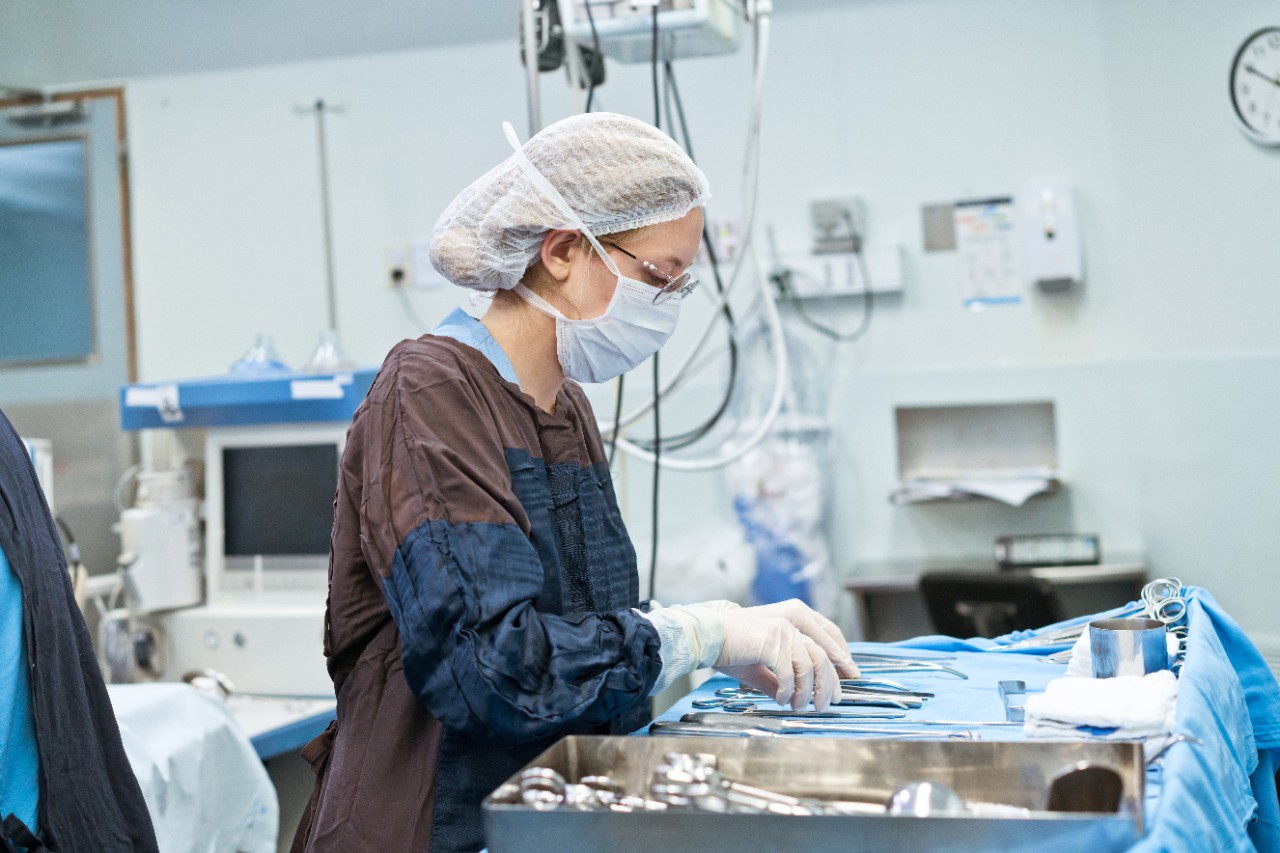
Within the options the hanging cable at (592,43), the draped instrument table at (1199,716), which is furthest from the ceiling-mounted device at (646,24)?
the draped instrument table at (1199,716)

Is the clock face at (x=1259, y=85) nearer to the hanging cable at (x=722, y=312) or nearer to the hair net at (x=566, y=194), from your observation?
the hanging cable at (x=722, y=312)

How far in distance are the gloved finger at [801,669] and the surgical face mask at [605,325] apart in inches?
15.4

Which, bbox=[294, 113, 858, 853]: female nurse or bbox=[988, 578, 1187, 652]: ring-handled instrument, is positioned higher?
bbox=[294, 113, 858, 853]: female nurse

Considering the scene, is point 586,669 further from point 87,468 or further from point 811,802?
point 87,468

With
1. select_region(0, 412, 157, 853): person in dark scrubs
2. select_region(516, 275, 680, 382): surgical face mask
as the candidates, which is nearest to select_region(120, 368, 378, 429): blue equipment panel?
select_region(0, 412, 157, 853): person in dark scrubs

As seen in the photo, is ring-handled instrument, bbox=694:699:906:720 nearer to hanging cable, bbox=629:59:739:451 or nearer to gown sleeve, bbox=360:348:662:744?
gown sleeve, bbox=360:348:662:744

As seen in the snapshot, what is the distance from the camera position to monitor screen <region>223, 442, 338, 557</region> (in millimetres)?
2830

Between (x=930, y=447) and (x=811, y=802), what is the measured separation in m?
3.28

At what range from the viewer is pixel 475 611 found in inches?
41.0

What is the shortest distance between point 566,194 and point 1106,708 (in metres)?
0.74

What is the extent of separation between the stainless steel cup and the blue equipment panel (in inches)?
72.8

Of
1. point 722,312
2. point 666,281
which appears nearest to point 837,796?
point 666,281

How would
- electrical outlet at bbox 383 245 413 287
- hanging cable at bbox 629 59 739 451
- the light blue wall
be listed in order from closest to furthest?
hanging cable at bbox 629 59 739 451
the light blue wall
electrical outlet at bbox 383 245 413 287

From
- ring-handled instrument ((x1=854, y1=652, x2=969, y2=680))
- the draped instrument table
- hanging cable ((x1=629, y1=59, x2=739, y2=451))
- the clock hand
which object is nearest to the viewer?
the draped instrument table
